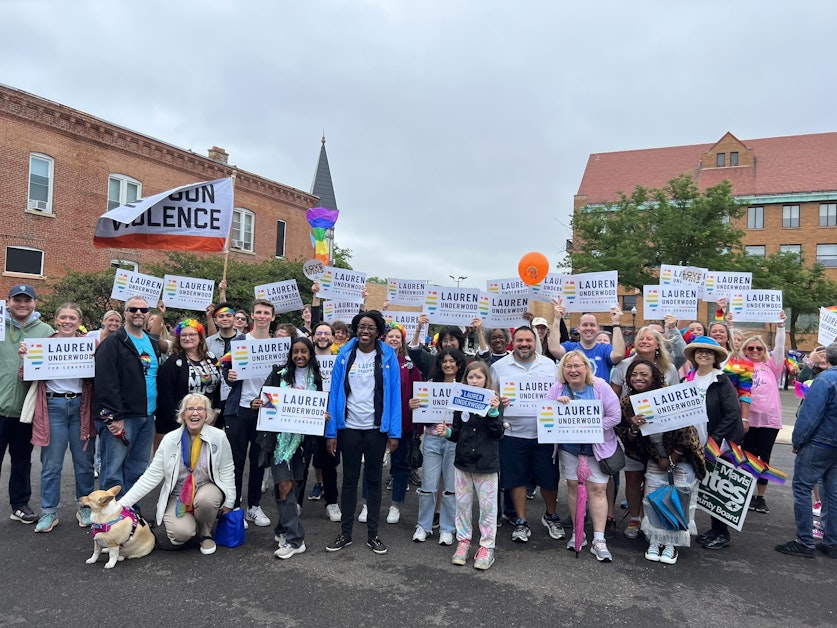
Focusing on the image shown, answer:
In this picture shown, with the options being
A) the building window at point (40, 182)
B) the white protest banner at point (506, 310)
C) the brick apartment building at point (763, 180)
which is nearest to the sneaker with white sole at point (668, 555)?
the white protest banner at point (506, 310)

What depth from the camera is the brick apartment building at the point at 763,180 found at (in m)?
46.6

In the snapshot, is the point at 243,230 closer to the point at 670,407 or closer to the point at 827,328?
the point at 827,328

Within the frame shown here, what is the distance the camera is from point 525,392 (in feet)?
17.9

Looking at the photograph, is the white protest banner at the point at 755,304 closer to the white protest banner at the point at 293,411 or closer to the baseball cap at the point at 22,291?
the white protest banner at the point at 293,411

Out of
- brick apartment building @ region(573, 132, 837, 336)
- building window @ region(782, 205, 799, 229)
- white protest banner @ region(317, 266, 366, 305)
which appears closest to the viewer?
white protest banner @ region(317, 266, 366, 305)

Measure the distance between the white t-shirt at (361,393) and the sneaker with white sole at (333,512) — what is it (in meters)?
1.40

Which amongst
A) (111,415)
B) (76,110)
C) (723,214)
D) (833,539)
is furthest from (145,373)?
(723,214)

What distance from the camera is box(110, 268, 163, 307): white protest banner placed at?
8.27 m

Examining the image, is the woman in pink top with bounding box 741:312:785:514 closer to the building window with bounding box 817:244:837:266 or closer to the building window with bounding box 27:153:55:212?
the building window with bounding box 27:153:55:212

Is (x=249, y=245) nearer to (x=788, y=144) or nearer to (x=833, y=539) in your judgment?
(x=833, y=539)

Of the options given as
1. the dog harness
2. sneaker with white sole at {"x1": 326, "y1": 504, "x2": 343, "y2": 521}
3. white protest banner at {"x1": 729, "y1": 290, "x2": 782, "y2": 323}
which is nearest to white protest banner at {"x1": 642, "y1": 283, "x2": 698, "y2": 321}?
white protest banner at {"x1": 729, "y1": 290, "x2": 782, "y2": 323}

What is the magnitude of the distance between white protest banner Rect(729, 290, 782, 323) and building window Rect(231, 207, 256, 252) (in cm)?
2579

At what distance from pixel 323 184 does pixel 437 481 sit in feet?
121

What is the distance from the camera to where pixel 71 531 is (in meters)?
5.45
